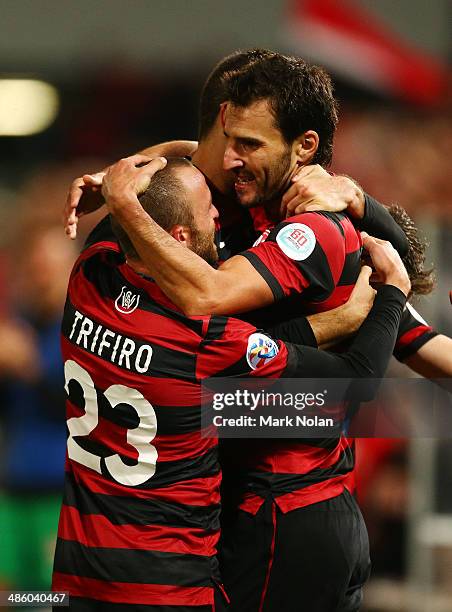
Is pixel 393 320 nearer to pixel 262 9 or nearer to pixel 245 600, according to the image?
pixel 245 600

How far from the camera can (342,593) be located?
262cm

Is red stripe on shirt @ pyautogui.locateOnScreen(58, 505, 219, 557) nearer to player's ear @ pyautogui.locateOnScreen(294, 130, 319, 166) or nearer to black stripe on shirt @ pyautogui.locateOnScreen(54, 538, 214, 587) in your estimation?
black stripe on shirt @ pyautogui.locateOnScreen(54, 538, 214, 587)

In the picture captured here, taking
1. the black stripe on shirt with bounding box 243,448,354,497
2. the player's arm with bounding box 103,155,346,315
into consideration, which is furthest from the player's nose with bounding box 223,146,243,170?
the black stripe on shirt with bounding box 243,448,354,497

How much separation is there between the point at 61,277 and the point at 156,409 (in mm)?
1680

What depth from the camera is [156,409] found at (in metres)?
2.43

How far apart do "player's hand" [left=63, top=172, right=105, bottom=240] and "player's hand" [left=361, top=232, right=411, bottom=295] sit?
0.73m

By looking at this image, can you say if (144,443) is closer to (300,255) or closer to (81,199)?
(300,255)

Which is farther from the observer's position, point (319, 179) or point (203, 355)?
point (319, 179)

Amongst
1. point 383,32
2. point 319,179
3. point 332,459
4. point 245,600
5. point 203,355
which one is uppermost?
point 383,32

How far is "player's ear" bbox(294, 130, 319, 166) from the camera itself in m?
2.62

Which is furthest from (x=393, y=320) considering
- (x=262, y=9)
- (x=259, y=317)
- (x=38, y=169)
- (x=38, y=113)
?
(x=262, y=9)

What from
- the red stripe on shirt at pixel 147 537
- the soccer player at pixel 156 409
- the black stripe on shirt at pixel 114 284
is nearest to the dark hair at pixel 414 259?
the soccer player at pixel 156 409

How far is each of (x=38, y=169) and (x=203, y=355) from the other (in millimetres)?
3560

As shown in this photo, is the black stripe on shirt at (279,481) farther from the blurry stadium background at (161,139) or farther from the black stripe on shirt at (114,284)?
the blurry stadium background at (161,139)
